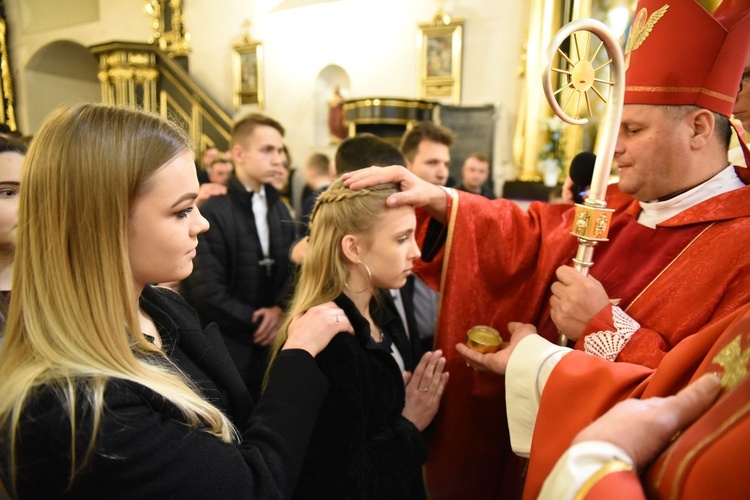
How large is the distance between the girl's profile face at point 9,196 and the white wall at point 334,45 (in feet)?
23.4

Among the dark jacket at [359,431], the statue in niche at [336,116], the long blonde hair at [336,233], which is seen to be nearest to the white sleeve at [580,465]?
the dark jacket at [359,431]

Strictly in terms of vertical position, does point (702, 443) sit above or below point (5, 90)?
below

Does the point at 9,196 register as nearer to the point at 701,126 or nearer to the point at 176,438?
the point at 176,438

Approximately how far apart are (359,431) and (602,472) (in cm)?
75

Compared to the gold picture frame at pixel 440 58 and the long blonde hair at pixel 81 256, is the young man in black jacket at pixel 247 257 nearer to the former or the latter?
the long blonde hair at pixel 81 256

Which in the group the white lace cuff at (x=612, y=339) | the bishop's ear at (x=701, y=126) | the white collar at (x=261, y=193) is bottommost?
the white lace cuff at (x=612, y=339)

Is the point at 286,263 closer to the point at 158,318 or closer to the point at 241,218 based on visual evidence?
the point at 241,218

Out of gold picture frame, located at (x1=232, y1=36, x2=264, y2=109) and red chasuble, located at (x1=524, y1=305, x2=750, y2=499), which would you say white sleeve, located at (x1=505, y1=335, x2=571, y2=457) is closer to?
red chasuble, located at (x1=524, y1=305, x2=750, y2=499)

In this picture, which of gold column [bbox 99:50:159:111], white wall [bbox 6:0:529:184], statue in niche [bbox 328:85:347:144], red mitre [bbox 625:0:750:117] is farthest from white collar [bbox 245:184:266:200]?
gold column [bbox 99:50:159:111]

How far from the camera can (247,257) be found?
9.50 ft

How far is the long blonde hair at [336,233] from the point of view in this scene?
5.50ft

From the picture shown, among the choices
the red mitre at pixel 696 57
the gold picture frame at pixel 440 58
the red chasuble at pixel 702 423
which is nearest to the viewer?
the red chasuble at pixel 702 423

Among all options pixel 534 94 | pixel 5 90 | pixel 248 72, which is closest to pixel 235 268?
pixel 534 94

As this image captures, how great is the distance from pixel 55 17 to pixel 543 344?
559 inches
